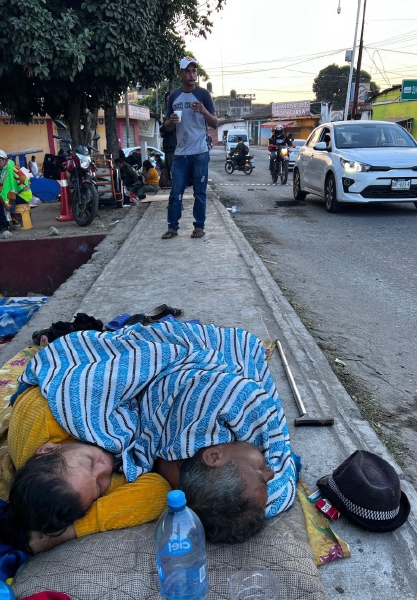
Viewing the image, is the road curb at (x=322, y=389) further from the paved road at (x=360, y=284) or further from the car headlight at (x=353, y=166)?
the car headlight at (x=353, y=166)

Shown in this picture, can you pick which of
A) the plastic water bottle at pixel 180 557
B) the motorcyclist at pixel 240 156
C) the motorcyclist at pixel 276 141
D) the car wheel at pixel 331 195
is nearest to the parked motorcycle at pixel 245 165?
the motorcyclist at pixel 240 156

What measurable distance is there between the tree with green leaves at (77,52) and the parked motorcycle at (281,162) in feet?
16.4

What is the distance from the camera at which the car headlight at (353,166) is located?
767 cm

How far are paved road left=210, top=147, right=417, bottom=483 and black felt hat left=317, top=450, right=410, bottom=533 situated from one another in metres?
0.34

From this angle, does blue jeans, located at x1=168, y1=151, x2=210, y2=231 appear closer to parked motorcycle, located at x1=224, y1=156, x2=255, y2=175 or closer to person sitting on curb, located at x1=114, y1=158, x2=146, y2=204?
person sitting on curb, located at x1=114, y1=158, x2=146, y2=204

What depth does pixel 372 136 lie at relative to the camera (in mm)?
8500

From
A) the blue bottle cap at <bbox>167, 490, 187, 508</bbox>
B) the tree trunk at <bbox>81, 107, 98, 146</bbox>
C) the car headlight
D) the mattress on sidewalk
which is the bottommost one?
the mattress on sidewalk

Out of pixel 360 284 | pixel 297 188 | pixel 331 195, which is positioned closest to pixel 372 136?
pixel 331 195

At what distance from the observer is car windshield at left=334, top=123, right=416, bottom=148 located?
27.6ft

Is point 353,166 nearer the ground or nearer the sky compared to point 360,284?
nearer the sky

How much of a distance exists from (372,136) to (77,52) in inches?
191

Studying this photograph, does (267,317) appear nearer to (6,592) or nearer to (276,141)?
(6,592)

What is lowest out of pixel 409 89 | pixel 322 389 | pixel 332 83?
pixel 322 389

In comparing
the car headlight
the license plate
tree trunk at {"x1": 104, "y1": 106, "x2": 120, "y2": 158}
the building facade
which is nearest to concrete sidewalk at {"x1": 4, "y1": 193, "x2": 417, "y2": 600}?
the car headlight
